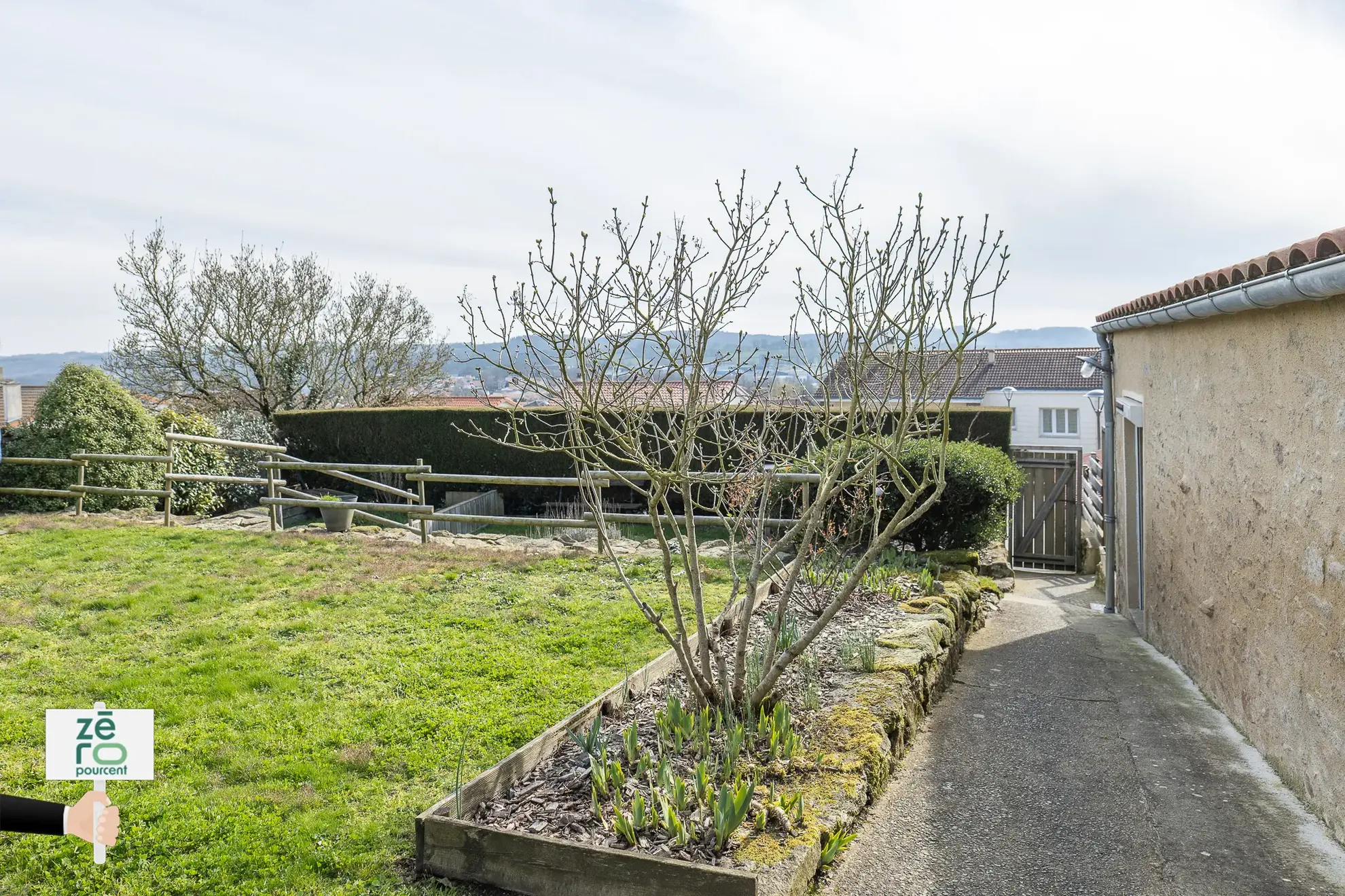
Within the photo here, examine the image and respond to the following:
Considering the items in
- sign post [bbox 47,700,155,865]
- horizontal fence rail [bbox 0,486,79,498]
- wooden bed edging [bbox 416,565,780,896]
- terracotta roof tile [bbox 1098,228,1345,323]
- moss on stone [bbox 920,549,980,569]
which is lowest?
wooden bed edging [bbox 416,565,780,896]

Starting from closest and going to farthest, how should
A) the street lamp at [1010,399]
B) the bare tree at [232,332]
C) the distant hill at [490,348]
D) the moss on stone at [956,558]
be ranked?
the distant hill at [490,348] < the moss on stone at [956,558] < the street lamp at [1010,399] < the bare tree at [232,332]

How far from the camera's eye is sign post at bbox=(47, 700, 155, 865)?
3.25m

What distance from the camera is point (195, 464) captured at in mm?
13742

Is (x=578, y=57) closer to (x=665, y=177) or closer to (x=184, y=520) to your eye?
(x=665, y=177)

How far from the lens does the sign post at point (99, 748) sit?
10.6 ft

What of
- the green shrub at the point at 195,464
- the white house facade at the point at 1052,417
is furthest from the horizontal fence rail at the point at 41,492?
the white house facade at the point at 1052,417

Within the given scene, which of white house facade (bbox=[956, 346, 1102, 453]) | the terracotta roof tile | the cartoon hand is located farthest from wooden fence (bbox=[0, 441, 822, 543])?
white house facade (bbox=[956, 346, 1102, 453])

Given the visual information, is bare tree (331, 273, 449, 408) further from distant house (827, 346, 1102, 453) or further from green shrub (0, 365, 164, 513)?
distant house (827, 346, 1102, 453)

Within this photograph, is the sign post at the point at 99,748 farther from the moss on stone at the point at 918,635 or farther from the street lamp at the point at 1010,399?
the street lamp at the point at 1010,399

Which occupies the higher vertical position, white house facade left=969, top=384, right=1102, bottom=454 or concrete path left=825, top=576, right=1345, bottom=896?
white house facade left=969, top=384, right=1102, bottom=454

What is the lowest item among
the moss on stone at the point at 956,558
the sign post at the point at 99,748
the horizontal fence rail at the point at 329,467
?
the sign post at the point at 99,748

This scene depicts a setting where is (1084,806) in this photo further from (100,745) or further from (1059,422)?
(1059,422)

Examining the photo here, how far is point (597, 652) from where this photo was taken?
573 cm

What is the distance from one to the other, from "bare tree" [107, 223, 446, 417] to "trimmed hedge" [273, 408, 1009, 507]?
10.6 ft
